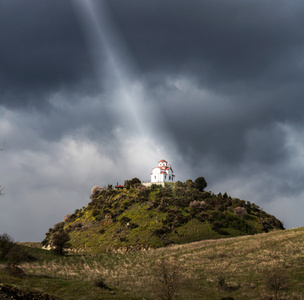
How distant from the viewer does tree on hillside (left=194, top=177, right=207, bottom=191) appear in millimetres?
148762

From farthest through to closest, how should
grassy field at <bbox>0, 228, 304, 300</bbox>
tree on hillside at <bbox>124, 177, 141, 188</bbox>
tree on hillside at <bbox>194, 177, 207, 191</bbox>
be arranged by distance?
tree on hillside at <bbox>124, 177, 141, 188</bbox> → tree on hillside at <bbox>194, 177, 207, 191</bbox> → grassy field at <bbox>0, 228, 304, 300</bbox>

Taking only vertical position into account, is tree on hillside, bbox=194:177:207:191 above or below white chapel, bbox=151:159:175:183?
below

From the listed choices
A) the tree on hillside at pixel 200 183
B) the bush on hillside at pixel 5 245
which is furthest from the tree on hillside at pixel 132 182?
the bush on hillside at pixel 5 245

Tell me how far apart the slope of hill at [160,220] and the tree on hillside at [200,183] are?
4.61 meters

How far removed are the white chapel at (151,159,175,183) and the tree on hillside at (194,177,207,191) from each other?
1839 cm

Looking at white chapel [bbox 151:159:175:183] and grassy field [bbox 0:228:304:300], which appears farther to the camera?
white chapel [bbox 151:159:175:183]

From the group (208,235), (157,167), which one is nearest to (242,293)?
(208,235)

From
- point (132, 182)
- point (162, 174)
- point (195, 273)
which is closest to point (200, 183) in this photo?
point (162, 174)

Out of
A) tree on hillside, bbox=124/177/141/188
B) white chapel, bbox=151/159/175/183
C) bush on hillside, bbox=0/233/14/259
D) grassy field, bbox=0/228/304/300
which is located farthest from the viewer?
white chapel, bbox=151/159/175/183

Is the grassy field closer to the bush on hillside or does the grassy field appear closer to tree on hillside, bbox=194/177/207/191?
the bush on hillside

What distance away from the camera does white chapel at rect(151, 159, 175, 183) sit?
159000 mm

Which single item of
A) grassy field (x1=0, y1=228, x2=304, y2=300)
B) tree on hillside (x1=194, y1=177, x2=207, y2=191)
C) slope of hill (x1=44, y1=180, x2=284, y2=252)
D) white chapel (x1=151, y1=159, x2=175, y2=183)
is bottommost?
grassy field (x1=0, y1=228, x2=304, y2=300)

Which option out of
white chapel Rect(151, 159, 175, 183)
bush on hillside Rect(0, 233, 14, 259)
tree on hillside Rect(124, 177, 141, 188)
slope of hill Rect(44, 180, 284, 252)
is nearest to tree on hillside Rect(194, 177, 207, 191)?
slope of hill Rect(44, 180, 284, 252)

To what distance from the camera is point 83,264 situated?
58.0m
